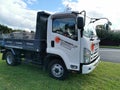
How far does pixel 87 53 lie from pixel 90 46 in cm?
30

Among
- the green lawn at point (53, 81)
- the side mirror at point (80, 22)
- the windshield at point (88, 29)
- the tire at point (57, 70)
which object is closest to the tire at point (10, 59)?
the green lawn at point (53, 81)

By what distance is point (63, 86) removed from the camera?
20.6ft

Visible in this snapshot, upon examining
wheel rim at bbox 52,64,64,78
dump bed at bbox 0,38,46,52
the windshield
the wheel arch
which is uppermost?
the windshield

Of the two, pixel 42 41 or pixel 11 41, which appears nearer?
pixel 42 41

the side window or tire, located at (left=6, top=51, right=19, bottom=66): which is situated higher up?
the side window

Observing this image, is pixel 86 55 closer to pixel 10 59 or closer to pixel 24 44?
pixel 24 44

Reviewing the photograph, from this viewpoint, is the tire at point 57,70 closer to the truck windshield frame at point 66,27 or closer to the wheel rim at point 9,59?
the truck windshield frame at point 66,27

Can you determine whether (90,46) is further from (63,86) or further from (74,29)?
(63,86)

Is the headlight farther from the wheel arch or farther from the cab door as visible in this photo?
the wheel arch

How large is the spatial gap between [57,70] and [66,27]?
5.74 feet

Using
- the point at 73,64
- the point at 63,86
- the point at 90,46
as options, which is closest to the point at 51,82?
the point at 63,86

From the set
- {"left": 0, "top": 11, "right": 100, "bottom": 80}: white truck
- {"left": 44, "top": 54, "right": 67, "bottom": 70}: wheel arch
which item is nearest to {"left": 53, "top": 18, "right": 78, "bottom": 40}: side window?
{"left": 0, "top": 11, "right": 100, "bottom": 80}: white truck

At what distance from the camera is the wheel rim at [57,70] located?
22.4 ft

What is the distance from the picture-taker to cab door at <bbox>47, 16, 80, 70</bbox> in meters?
6.29
